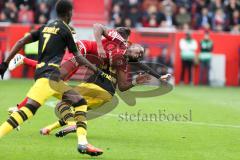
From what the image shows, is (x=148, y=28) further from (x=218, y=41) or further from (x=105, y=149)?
(x=105, y=149)

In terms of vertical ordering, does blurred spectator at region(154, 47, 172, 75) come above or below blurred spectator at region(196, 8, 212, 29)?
below

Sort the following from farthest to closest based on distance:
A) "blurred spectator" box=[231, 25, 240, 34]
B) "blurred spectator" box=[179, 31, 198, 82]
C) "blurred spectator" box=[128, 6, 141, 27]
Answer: "blurred spectator" box=[128, 6, 141, 27] < "blurred spectator" box=[231, 25, 240, 34] < "blurred spectator" box=[179, 31, 198, 82]

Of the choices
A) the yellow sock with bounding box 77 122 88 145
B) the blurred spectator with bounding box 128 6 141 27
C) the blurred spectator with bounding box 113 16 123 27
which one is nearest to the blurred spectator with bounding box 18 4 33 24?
the blurred spectator with bounding box 113 16 123 27

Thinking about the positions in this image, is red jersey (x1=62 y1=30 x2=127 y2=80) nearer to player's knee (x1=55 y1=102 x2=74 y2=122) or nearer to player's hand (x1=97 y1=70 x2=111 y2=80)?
player's hand (x1=97 y1=70 x2=111 y2=80)

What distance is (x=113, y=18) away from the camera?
26141 mm

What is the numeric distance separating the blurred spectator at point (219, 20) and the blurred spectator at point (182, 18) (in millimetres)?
1051

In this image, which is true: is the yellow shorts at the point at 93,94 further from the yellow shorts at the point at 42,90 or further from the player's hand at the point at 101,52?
the yellow shorts at the point at 42,90

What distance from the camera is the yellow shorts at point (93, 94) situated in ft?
37.1

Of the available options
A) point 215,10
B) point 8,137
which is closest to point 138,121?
point 8,137

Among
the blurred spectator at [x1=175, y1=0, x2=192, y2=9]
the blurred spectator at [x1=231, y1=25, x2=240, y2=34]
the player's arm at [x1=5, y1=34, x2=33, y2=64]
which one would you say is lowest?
the blurred spectator at [x1=231, y1=25, x2=240, y2=34]

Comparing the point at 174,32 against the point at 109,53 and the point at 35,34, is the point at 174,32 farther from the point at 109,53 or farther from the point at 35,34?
the point at 35,34

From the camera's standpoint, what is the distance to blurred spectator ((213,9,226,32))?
2583 centimetres

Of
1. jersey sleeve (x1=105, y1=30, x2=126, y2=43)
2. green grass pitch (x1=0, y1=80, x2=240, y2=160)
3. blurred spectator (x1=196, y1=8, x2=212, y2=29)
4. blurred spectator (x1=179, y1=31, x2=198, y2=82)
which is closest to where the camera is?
green grass pitch (x1=0, y1=80, x2=240, y2=160)

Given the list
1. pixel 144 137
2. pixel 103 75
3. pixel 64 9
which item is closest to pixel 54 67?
pixel 64 9
